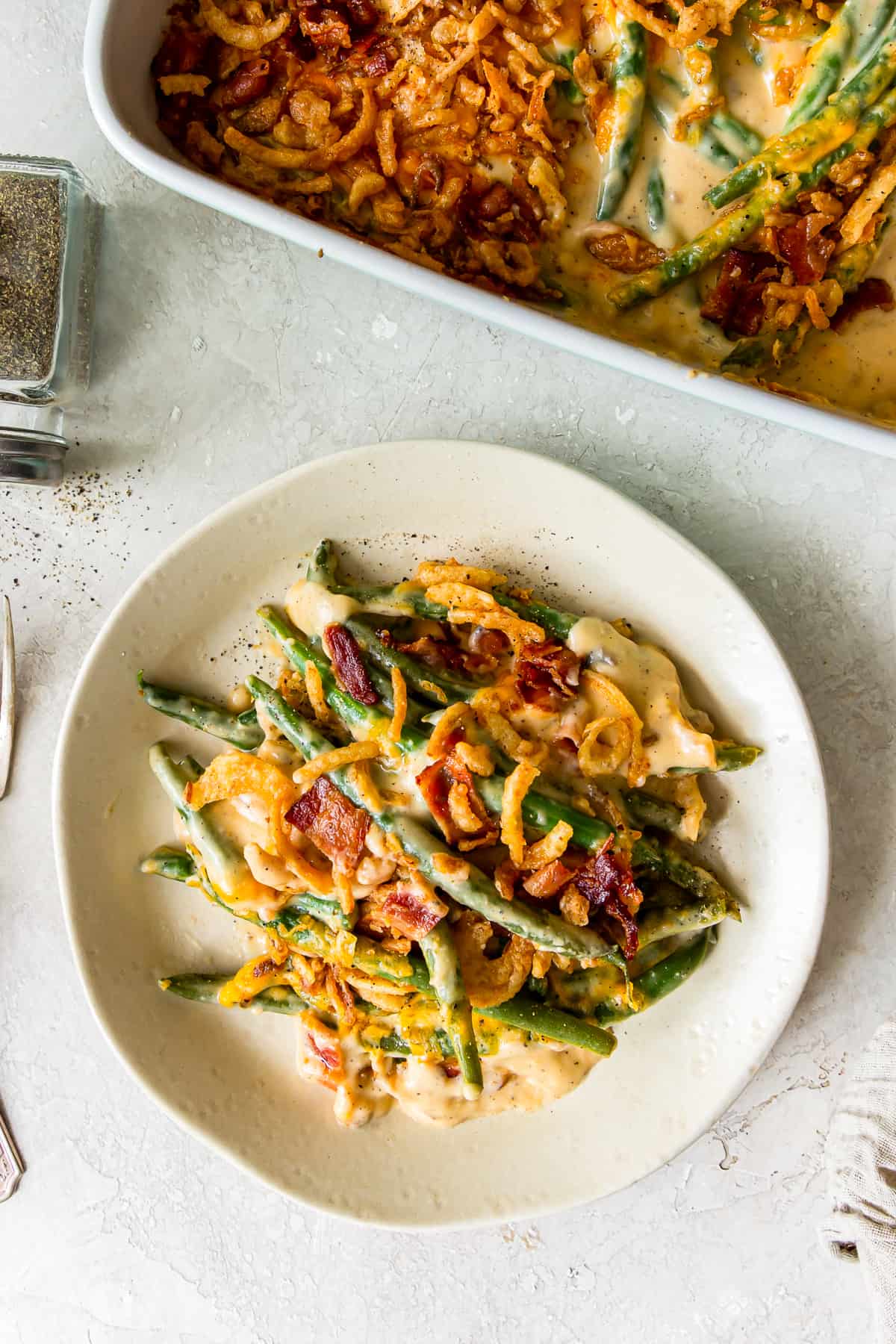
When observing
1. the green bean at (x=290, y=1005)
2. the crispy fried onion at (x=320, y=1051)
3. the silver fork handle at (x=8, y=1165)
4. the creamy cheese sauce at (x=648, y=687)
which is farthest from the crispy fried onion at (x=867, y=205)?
the silver fork handle at (x=8, y=1165)

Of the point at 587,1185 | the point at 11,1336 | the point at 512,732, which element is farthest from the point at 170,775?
the point at 11,1336

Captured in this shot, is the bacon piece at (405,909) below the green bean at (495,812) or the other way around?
below

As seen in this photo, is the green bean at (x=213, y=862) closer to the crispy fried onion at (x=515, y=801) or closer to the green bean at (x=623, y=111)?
the crispy fried onion at (x=515, y=801)

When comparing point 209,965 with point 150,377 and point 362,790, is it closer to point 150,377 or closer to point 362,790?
point 362,790

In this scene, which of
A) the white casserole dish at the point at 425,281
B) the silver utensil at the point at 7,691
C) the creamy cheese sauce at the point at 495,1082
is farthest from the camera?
the silver utensil at the point at 7,691

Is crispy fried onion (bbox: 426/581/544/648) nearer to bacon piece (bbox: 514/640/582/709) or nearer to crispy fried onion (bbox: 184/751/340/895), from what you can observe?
bacon piece (bbox: 514/640/582/709)

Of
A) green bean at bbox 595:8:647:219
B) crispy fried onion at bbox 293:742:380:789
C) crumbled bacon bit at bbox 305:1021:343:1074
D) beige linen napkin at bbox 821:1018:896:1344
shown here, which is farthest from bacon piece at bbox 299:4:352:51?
beige linen napkin at bbox 821:1018:896:1344

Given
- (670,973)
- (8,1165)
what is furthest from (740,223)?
(8,1165)

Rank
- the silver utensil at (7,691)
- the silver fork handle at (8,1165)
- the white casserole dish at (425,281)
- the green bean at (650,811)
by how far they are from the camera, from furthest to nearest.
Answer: the silver fork handle at (8,1165) < the silver utensil at (7,691) < the green bean at (650,811) < the white casserole dish at (425,281)
